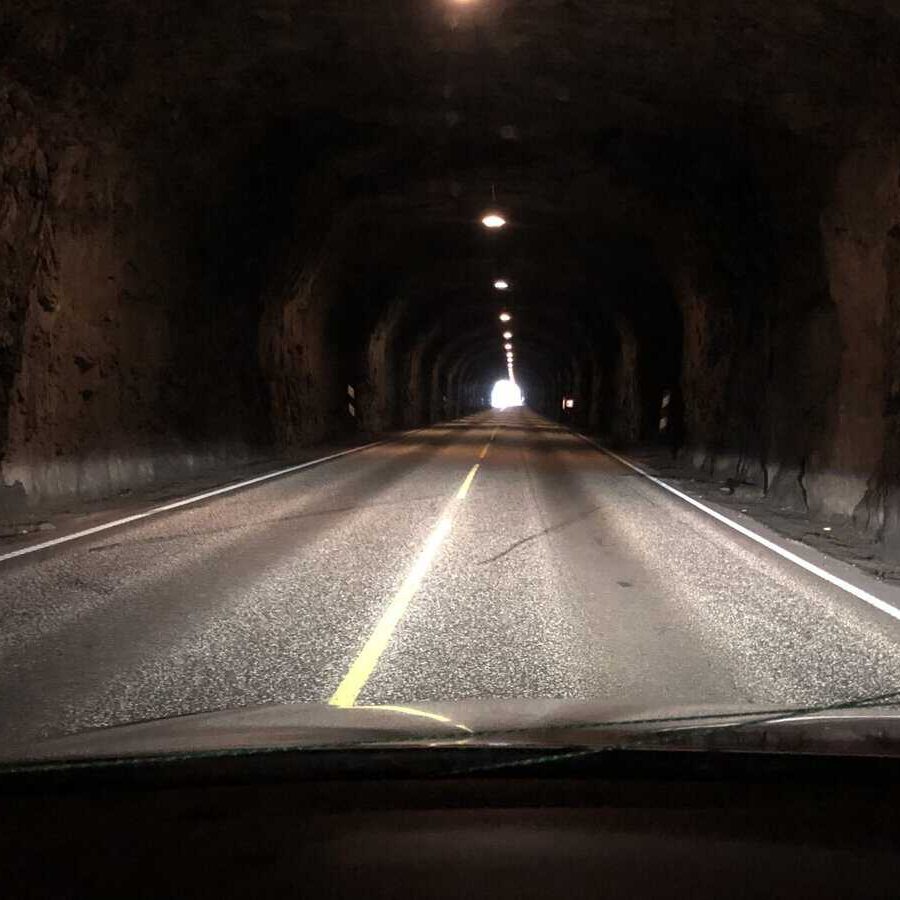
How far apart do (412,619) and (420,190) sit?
1711 centimetres

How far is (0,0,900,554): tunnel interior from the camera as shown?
38.4 ft

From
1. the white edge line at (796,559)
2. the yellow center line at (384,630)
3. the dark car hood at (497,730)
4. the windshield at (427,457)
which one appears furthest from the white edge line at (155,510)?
the white edge line at (796,559)

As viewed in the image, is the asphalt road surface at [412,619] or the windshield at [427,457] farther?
the windshield at [427,457]

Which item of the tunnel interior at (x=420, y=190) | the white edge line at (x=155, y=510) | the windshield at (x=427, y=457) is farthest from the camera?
the tunnel interior at (x=420, y=190)

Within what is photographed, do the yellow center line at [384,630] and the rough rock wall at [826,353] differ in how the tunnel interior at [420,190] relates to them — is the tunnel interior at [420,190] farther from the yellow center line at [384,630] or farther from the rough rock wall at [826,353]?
the yellow center line at [384,630]

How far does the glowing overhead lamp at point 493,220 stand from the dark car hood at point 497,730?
74.9 feet

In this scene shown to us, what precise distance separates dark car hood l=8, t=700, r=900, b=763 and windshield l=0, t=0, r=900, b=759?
0.05 meters

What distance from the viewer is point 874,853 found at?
2.75 meters

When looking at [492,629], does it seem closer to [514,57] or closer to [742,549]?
[742,549]

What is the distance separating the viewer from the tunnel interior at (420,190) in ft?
38.4

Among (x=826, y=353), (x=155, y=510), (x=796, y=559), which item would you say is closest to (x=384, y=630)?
(x=796, y=559)

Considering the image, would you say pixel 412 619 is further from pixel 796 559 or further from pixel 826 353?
pixel 826 353

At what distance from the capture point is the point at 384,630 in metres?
6.94

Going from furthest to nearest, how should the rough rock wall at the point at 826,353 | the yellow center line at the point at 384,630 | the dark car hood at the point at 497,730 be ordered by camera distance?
the rough rock wall at the point at 826,353 < the yellow center line at the point at 384,630 < the dark car hood at the point at 497,730
